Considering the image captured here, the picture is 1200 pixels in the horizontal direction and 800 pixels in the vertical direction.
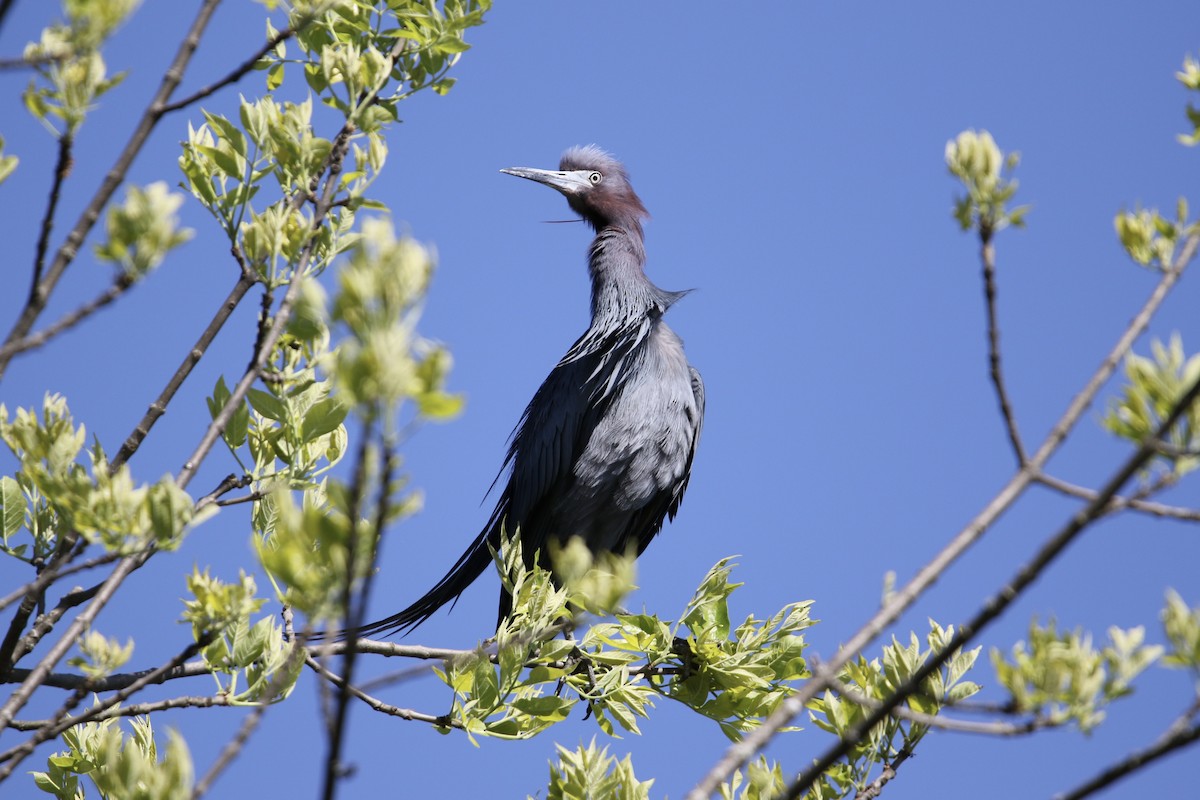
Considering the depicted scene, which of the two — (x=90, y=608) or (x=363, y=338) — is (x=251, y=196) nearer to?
(x=90, y=608)

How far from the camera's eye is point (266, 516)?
2895 mm

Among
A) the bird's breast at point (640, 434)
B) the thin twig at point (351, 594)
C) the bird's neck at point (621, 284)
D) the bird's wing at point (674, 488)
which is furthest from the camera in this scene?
the bird's neck at point (621, 284)

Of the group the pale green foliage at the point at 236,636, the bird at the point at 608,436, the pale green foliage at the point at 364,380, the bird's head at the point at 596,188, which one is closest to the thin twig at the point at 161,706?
the pale green foliage at the point at 236,636

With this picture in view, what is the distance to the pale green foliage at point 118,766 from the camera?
158 cm

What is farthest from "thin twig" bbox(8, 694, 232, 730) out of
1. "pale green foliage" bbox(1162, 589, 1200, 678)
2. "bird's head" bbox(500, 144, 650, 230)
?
"bird's head" bbox(500, 144, 650, 230)

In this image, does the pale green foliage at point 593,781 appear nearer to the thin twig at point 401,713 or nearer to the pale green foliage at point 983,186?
the thin twig at point 401,713

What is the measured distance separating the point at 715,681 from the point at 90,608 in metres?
1.87

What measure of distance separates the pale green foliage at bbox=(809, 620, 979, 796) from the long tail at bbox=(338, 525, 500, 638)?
2.01m

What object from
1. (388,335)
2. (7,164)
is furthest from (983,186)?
(7,164)

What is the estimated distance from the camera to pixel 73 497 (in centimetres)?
188

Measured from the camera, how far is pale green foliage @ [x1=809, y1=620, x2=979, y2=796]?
2523 mm

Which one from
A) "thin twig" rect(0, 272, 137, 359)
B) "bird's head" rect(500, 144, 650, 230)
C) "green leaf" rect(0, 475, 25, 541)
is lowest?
"thin twig" rect(0, 272, 137, 359)

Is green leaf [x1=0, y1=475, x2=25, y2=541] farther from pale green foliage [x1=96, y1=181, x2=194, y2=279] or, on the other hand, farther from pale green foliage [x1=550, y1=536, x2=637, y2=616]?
pale green foliage [x1=550, y1=536, x2=637, y2=616]

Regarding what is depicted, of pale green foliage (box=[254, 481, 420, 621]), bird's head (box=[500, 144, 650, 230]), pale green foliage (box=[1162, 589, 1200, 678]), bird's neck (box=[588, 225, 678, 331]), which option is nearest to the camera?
pale green foliage (box=[254, 481, 420, 621])
